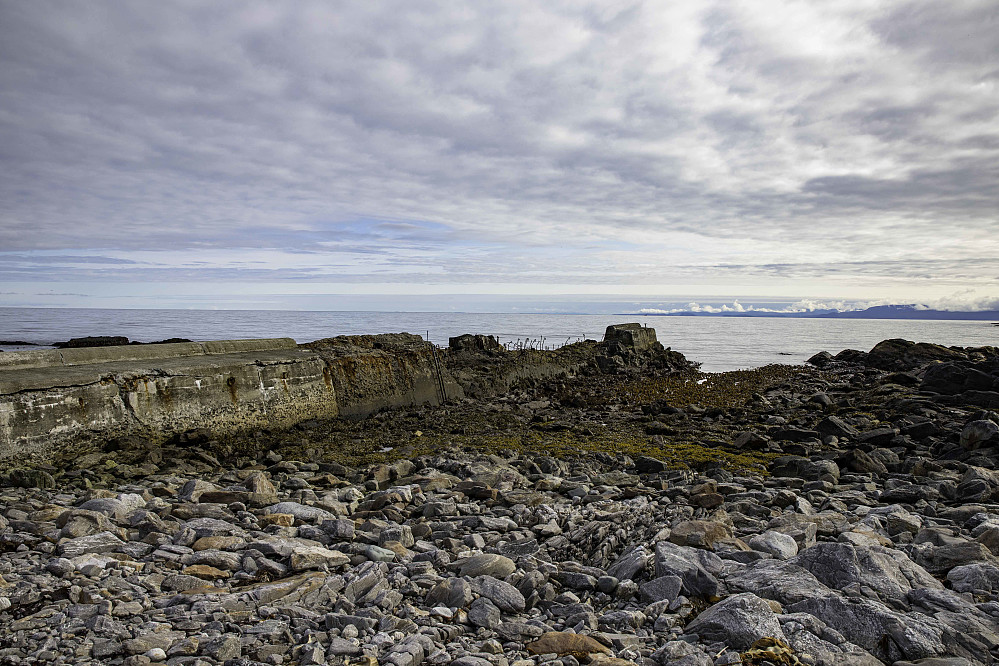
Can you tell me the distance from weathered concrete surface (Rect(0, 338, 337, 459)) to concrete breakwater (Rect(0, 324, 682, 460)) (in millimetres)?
11

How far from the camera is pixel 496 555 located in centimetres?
380

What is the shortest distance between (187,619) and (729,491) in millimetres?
4767

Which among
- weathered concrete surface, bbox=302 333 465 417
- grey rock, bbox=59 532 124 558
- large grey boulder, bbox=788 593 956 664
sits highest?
weathered concrete surface, bbox=302 333 465 417

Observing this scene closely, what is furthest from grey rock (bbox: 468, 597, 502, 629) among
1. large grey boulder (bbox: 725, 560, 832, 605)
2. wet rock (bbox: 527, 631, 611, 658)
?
large grey boulder (bbox: 725, 560, 832, 605)

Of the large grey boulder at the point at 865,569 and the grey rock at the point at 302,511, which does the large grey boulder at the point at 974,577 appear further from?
the grey rock at the point at 302,511

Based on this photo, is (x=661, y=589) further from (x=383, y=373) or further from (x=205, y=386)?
(x=383, y=373)

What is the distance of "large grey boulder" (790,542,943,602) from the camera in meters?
3.36

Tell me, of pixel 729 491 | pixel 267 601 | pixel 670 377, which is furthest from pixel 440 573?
pixel 670 377

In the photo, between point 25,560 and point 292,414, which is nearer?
point 25,560

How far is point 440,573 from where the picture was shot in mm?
3752

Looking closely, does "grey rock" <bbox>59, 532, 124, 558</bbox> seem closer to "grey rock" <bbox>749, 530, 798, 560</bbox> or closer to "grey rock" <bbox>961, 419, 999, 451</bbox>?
"grey rock" <bbox>749, 530, 798, 560</bbox>

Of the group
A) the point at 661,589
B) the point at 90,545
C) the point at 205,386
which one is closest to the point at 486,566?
the point at 661,589

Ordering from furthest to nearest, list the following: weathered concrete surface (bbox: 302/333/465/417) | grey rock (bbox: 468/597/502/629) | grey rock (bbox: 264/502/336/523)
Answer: weathered concrete surface (bbox: 302/333/465/417), grey rock (bbox: 264/502/336/523), grey rock (bbox: 468/597/502/629)

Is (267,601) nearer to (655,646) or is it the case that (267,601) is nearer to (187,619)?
(187,619)
